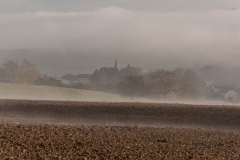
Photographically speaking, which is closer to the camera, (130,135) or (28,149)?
(28,149)

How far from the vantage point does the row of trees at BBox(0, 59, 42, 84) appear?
212ft

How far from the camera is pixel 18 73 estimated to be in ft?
213

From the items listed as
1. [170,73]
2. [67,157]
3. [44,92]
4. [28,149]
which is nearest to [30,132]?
[28,149]

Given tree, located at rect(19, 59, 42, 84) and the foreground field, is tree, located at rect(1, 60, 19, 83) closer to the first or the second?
tree, located at rect(19, 59, 42, 84)

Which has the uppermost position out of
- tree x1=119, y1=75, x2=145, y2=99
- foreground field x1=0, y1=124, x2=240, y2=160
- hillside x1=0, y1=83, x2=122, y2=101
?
tree x1=119, y1=75, x2=145, y2=99

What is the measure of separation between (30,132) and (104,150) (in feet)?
11.3

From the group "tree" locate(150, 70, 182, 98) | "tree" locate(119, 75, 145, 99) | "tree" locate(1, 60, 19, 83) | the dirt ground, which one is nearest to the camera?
the dirt ground

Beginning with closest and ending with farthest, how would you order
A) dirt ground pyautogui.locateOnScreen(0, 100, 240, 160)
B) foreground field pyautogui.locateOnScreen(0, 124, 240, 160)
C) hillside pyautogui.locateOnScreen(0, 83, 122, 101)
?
foreground field pyautogui.locateOnScreen(0, 124, 240, 160), dirt ground pyautogui.locateOnScreen(0, 100, 240, 160), hillside pyautogui.locateOnScreen(0, 83, 122, 101)

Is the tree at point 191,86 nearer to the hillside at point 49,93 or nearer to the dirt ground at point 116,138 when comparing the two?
the hillside at point 49,93

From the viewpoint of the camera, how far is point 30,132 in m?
15.6

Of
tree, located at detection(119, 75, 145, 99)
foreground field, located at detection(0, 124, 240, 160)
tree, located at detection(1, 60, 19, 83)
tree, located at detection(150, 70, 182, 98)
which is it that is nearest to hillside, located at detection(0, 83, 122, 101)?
tree, located at detection(119, 75, 145, 99)

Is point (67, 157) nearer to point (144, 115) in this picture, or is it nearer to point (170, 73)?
point (144, 115)

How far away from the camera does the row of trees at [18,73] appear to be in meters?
64.6

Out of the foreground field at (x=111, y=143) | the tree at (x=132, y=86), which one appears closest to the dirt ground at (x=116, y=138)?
the foreground field at (x=111, y=143)
